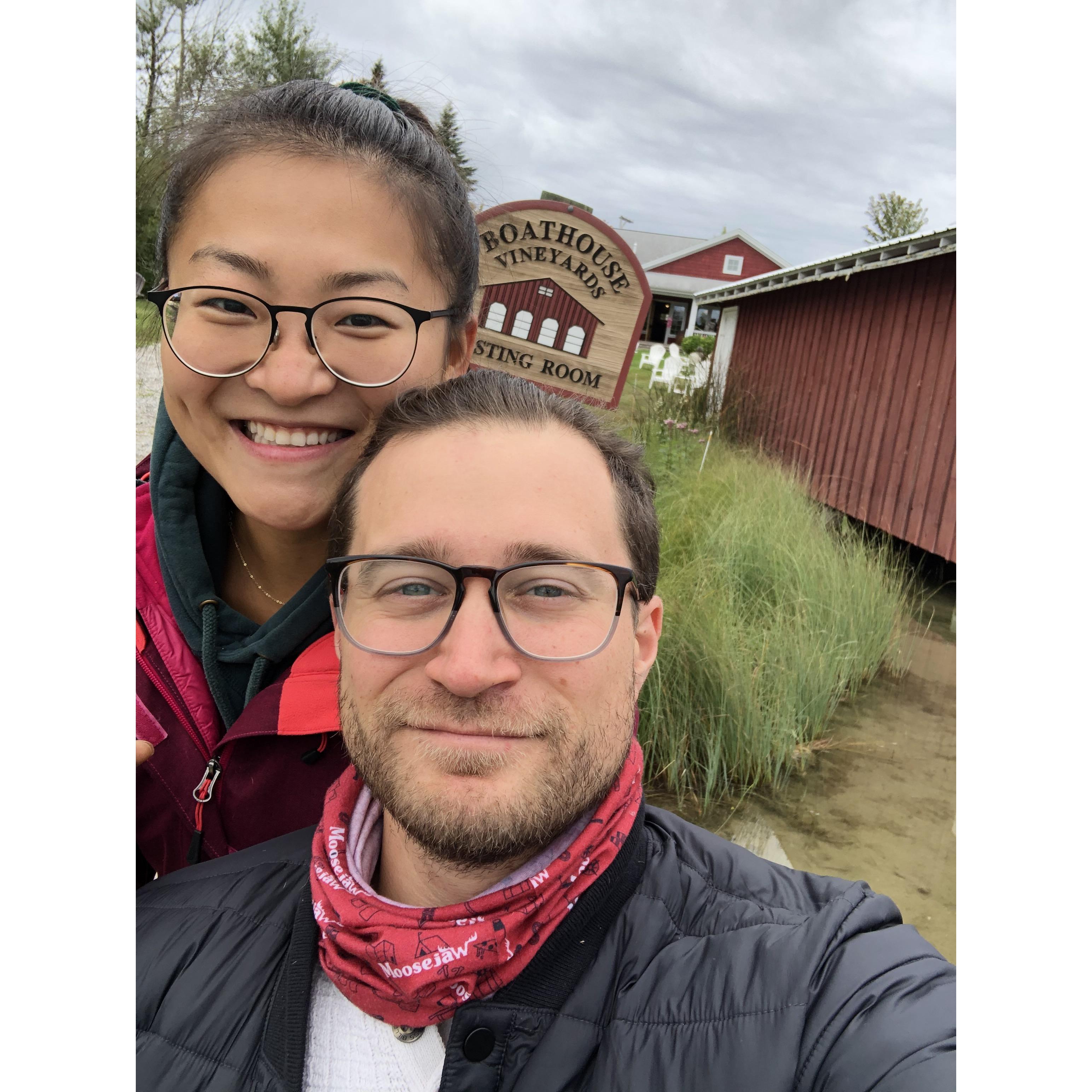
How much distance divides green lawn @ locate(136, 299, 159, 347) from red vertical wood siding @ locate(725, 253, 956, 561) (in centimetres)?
658

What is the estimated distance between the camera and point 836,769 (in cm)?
420

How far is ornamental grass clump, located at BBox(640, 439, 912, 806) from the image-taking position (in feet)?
11.8

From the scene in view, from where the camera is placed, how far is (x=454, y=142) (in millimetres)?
1976

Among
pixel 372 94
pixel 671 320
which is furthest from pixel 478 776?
pixel 671 320

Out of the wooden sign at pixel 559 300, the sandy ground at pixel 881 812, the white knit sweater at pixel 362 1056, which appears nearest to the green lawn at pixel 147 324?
the wooden sign at pixel 559 300

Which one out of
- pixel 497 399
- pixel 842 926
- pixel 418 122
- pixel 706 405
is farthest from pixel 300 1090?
pixel 706 405

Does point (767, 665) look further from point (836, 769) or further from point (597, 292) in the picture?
point (597, 292)

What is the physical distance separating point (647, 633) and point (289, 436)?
77 cm

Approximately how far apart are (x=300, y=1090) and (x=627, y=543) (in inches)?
38.6

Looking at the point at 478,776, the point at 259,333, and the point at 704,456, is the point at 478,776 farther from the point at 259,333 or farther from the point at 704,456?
the point at 704,456

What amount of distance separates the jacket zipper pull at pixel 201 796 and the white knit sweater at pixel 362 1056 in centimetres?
45

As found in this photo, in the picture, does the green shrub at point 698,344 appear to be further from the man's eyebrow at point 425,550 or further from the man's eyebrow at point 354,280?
the man's eyebrow at point 425,550

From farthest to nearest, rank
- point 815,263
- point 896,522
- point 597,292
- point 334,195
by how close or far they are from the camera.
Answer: point 815,263 → point 896,522 → point 597,292 → point 334,195

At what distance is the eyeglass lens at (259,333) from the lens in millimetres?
1279
